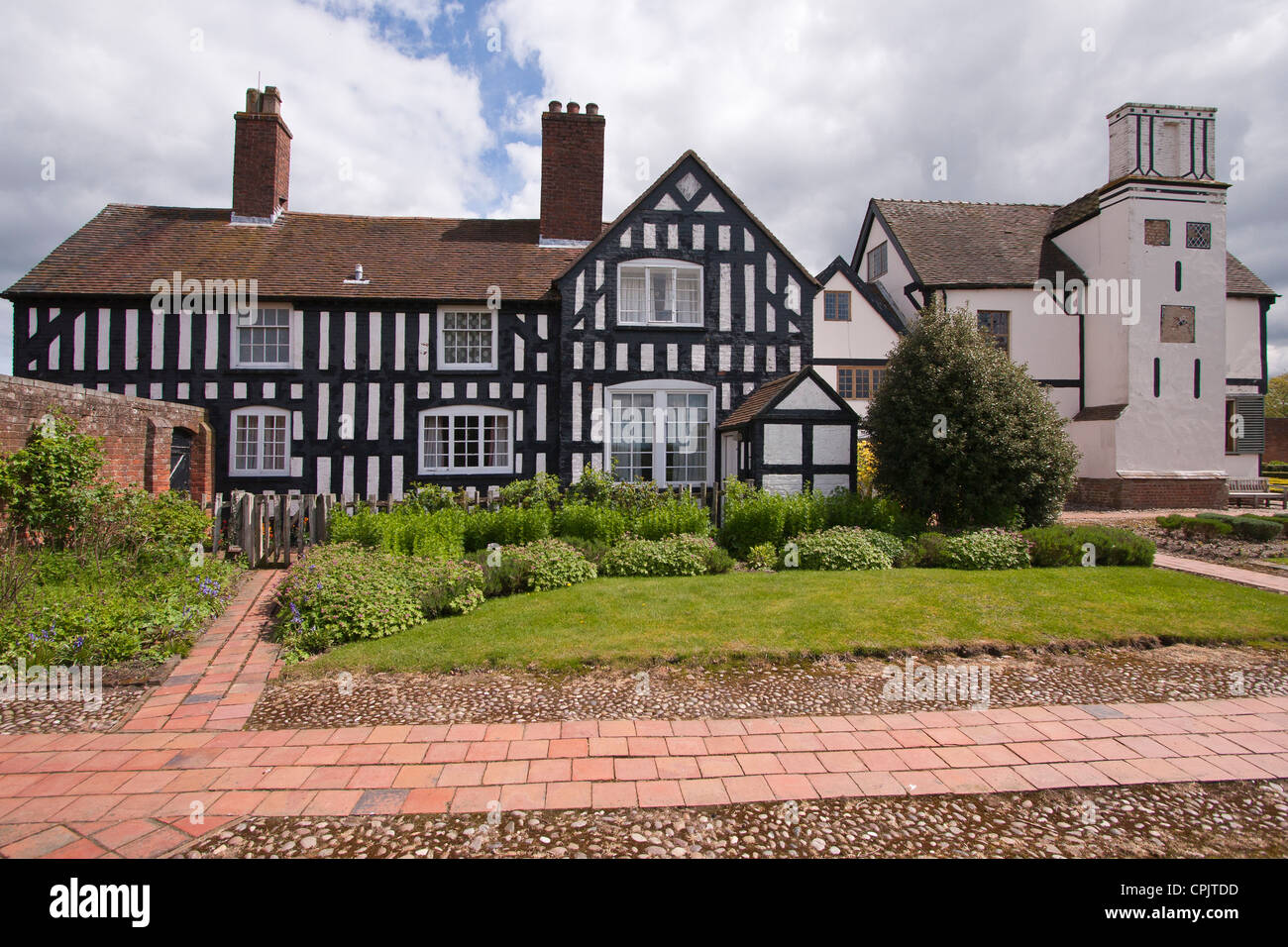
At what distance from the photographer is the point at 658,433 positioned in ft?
53.4

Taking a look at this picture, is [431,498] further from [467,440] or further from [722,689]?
[722,689]

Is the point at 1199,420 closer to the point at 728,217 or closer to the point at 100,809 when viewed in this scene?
the point at 728,217

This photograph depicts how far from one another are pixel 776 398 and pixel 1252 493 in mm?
19734

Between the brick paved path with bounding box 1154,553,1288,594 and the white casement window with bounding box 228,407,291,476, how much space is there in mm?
17989

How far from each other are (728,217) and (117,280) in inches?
569

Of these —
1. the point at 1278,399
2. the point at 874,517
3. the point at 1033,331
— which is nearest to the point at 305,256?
the point at 874,517

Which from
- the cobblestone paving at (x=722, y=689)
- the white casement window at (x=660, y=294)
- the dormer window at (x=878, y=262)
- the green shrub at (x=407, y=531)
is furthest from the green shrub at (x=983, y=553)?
the dormer window at (x=878, y=262)

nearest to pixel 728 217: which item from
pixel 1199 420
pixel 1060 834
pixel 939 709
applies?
pixel 939 709

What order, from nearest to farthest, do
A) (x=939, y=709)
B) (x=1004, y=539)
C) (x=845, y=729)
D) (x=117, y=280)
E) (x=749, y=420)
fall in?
1. (x=845, y=729)
2. (x=939, y=709)
3. (x=1004, y=539)
4. (x=749, y=420)
5. (x=117, y=280)

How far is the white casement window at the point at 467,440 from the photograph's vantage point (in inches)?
656

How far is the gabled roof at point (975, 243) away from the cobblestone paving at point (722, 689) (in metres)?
19.3

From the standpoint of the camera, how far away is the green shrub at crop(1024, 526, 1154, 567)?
10745 mm

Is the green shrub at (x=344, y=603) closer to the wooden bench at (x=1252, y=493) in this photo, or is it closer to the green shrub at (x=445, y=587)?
the green shrub at (x=445, y=587)

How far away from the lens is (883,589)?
8.64m
